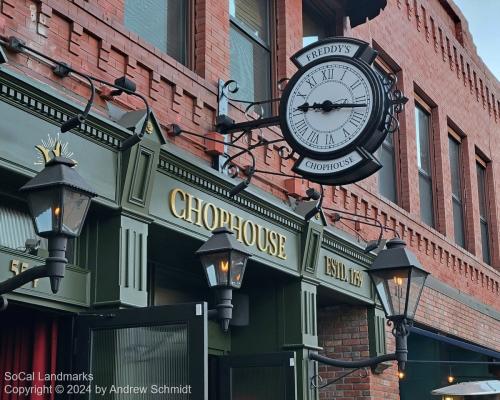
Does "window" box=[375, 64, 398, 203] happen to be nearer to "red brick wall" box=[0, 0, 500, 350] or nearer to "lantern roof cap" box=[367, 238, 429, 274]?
"red brick wall" box=[0, 0, 500, 350]

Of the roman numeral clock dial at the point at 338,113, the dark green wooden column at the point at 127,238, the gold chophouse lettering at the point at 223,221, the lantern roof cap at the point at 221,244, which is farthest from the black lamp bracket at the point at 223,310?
the roman numeral clock dial at the point at 338,113

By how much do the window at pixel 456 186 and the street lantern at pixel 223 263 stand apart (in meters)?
8.58

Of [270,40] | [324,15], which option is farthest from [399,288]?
[324,15]

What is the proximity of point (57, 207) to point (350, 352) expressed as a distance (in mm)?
6179

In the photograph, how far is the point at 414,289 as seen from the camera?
7.05 meters

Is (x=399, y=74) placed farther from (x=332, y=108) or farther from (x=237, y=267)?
(x=237, y=267)

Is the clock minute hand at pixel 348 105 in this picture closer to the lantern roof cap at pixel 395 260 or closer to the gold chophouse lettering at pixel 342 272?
the lantern roof cap at pixel 395 260

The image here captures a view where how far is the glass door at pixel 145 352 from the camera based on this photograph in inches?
210

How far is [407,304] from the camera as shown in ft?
22.5

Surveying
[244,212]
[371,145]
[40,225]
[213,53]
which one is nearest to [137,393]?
[40,225]

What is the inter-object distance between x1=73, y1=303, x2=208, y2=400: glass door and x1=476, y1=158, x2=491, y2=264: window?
1056 cm

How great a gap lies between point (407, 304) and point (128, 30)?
9.67 ft

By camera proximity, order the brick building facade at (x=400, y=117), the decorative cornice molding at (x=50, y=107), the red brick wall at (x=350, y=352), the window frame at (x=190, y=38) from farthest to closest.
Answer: the red brick wall at (x=350, y=352) → the window frame at (x=190, y=38) → the brick building facade at (x=400, y=117) → the decorative cornice molding at (x=50, y=107)

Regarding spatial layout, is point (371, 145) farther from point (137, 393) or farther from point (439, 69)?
point (439, 69)
